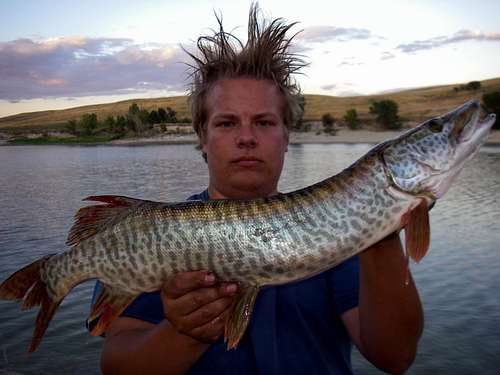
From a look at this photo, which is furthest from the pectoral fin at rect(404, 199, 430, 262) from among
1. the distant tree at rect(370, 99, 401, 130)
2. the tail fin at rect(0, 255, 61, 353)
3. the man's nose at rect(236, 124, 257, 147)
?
the distant tree at rect(370, 99, 401, 130)

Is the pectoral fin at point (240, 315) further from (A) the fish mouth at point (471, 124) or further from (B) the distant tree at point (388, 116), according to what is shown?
(B) the distant tree at point (388, 116)

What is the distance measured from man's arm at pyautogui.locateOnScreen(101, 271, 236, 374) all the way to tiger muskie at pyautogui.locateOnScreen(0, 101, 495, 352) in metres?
0.09

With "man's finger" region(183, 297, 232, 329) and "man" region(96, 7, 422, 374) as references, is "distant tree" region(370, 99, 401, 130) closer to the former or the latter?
"man" region(96, 7, 422, 374)

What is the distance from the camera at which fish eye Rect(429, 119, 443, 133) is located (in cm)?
270

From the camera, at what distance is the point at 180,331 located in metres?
2.62

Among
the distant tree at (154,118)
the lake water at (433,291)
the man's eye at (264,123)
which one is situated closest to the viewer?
the man's eye at (264,123)

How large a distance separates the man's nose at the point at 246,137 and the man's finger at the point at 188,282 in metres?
1.01

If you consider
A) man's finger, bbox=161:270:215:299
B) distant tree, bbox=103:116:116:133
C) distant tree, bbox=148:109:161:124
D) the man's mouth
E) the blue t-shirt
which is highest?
the man's mouth

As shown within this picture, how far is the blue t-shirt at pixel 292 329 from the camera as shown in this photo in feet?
9.10

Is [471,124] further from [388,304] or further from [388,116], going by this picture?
[388,116]

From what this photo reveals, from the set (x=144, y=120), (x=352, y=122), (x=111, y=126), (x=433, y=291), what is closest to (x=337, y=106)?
(x=352, y=122)

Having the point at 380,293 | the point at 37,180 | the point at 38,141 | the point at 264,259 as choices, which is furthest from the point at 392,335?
the point at 38,141

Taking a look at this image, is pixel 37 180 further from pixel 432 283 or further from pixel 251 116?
pixel 251 116

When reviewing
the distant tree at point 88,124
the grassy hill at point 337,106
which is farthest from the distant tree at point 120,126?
the grassy hill at point 337,106
